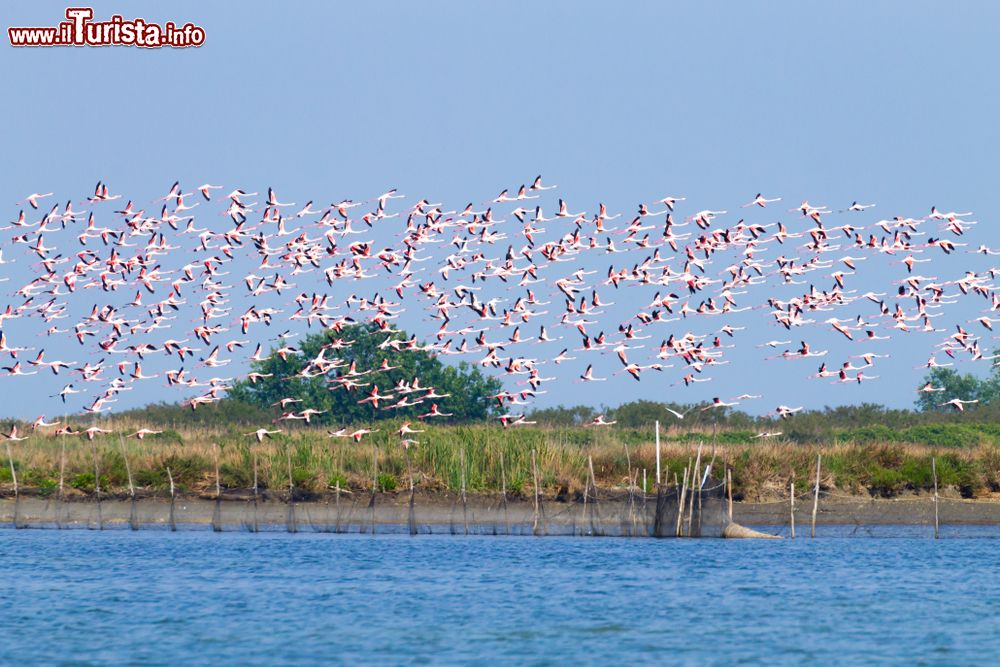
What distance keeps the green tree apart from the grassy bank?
119ft

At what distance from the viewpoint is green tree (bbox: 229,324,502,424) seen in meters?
104

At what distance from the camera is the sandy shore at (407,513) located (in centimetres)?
5853

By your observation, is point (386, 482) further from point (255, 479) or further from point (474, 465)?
point (255, 479)

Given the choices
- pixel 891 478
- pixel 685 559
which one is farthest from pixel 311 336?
pixel 685 559

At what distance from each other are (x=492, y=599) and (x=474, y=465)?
58.5ft

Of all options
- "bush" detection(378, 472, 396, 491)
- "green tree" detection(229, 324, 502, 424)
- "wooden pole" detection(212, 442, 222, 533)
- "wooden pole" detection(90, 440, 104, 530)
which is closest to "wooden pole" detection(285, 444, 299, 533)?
"wooden pole" detection(212, 442, 222, 533)

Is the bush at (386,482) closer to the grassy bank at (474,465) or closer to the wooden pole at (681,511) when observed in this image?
the grassy bank at (474,465)

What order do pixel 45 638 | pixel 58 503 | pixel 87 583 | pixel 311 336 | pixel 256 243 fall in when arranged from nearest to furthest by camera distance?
pixel 45 638 < pixel 87 583 < pixel 58 503 < pixel 256 243 < pixel 311 336

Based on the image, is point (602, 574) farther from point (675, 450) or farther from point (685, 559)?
point (675, 450)

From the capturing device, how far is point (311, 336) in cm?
11312

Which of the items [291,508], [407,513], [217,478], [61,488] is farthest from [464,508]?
[61,488]

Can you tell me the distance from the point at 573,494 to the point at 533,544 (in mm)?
4520

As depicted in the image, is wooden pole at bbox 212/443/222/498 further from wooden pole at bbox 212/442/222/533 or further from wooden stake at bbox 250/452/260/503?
wooden stake at bbox 250/452/260/503

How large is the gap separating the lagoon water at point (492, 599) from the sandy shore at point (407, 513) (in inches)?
37.5
